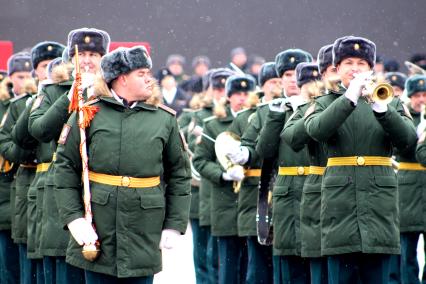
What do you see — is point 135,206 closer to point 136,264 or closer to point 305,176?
point 136,264

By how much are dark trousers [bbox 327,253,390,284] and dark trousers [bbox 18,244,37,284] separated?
3.01 m

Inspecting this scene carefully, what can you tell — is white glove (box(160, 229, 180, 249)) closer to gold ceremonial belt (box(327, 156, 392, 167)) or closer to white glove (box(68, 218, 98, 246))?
white glove (box(68, 218, 98, 246))

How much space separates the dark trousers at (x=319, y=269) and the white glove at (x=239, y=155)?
2187 mm

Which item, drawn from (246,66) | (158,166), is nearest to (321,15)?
(246,66)

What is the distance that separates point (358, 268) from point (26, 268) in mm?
3340

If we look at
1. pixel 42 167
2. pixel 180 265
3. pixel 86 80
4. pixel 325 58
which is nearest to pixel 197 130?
pixel 180 265

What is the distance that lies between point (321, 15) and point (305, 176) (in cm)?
1295

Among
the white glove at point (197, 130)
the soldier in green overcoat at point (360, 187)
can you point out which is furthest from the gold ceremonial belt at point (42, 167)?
the white glove at point (197, 130)

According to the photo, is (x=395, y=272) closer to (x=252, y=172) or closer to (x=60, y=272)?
(x=252, y=172)

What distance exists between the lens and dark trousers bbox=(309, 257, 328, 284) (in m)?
10.1

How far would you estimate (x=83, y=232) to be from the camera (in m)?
8.32

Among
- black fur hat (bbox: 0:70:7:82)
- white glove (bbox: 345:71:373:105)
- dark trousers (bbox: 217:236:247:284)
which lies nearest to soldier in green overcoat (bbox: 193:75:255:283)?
dark trousers (bbox: 217:236:247:284)

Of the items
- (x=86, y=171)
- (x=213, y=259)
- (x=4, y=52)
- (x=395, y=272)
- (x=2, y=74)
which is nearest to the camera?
(x=86, y=171)

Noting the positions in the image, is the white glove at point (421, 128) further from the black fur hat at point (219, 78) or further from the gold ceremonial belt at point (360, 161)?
the black fur hat at point (219, 78)
